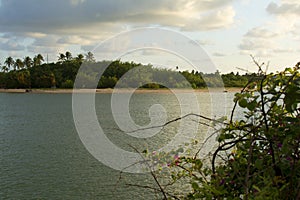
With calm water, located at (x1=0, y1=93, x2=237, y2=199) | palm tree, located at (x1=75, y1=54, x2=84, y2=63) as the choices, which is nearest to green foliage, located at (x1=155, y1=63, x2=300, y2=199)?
calm water, located at (x1=0, y1=93, x2=237, y2=199)

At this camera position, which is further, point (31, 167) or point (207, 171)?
point (31, 167)

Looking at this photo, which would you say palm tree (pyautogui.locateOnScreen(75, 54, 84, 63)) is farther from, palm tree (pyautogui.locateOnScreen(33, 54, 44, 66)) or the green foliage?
the green foliage

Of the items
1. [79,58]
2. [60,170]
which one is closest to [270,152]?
[60,170]

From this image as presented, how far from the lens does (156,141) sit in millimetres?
12539

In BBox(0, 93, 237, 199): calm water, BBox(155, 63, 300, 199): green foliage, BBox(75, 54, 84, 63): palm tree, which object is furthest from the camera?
BBox(75, 54, 84, 63): palm tree

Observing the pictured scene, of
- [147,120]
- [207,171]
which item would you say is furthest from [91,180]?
[147,120]

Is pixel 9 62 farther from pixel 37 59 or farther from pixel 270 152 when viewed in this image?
pixel 270 152

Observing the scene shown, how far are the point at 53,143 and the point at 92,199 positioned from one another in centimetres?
674

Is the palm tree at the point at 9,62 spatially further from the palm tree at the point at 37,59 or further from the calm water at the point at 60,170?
the calm water at the point at 60,170

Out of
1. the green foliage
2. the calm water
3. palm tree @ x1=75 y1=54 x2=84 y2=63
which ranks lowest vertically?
the calm water

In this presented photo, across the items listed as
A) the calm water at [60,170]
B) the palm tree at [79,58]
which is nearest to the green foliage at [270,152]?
the calm water at [60,170]

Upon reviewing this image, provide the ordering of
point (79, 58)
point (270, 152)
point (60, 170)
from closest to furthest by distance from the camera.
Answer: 1. point (270, 152)
2. point (60, 170)
3. point (79, 58)

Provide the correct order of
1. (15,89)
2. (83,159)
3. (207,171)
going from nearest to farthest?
(207,171) → (83,159) → (15,89)

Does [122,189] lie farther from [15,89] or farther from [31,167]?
[15,89]
